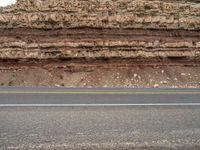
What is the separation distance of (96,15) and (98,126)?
1493cm

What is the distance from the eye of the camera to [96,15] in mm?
18938

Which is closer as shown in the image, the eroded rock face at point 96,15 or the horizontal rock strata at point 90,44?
the horizontal rock strata at point 90,44

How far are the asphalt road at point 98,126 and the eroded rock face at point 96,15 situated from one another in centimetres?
1251

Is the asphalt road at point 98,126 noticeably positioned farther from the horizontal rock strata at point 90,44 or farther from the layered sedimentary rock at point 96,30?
the layered sedimentary rock at point 96,30

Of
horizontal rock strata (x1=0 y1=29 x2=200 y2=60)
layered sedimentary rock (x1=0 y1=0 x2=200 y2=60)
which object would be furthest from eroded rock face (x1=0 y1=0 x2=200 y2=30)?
horizontal rock strata (x1=0 y1=29 x2=200 y2=60)

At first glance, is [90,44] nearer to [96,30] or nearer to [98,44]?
[98,44]

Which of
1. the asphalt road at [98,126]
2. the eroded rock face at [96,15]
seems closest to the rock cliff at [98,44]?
the eroded rock face at [96,15]

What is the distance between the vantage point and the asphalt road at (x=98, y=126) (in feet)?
13.1

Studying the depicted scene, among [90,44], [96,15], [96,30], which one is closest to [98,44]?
[90,44]

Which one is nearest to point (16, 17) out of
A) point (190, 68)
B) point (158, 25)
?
point (158, 25)

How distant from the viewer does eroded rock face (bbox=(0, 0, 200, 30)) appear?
18.8 metres

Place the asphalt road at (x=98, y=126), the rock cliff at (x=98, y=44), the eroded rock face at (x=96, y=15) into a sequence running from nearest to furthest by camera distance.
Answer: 1. the asphalt road at (x=98, y=126)
2. the rock cliff at (x=98, y=44)
3. the eroded rock face at (x=96, y=15)

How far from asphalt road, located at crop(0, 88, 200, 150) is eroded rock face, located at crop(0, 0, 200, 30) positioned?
12506 millimetres

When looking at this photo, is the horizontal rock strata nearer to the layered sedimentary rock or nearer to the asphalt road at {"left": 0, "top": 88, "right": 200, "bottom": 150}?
the layered sedimentary rock
